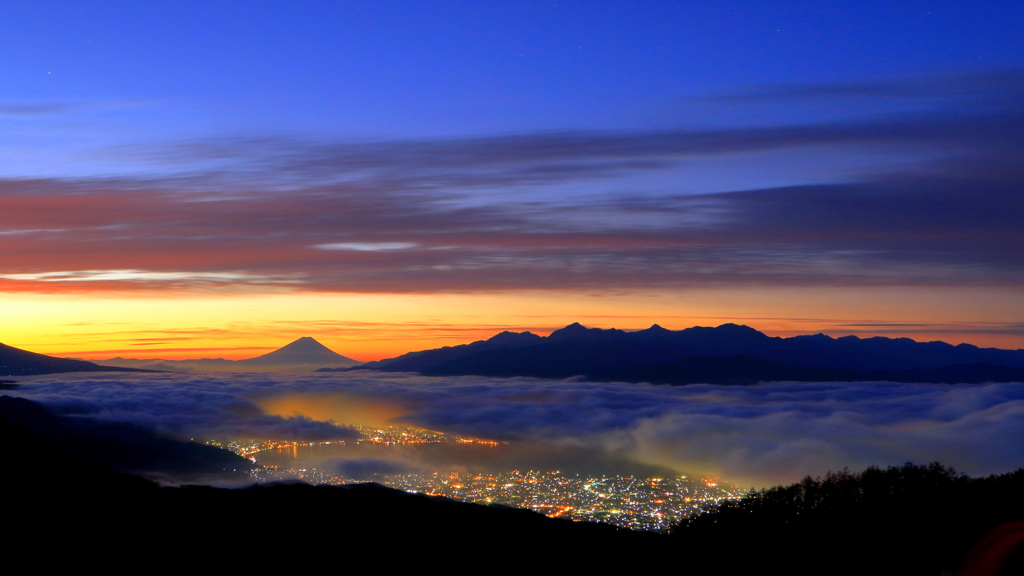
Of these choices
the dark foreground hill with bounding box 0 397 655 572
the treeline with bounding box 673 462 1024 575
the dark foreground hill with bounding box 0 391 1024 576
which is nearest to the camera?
the treeline with bounding box 673 462 1024 575

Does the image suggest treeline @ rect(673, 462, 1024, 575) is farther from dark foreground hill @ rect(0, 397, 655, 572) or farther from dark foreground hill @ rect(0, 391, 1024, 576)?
dark foreground hill @ rect(0, 397, 655, 572)

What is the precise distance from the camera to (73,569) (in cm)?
4938

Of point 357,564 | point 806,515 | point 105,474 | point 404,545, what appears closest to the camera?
point 357,564

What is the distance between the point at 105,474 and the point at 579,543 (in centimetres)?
10847

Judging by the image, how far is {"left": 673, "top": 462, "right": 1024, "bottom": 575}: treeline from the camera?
31953mm

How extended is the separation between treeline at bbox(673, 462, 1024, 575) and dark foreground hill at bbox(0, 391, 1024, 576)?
21 cm

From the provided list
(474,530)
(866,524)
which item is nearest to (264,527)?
(474,530)

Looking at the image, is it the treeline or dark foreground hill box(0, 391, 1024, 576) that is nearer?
the treeline

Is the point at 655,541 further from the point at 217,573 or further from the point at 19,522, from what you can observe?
the point at 19,522

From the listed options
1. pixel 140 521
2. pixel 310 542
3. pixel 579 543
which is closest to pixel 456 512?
pixel 579 543

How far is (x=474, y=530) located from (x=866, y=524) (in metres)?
66.8

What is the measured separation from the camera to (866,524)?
204 feet

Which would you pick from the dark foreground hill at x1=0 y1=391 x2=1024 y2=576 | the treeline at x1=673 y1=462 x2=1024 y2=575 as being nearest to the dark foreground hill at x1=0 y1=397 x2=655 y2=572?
the dark foreground hill at x1=0 y1=391 x2=1024 y2=576

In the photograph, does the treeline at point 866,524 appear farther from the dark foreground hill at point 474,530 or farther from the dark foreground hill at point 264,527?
the dark foreground hill at point 264,527
